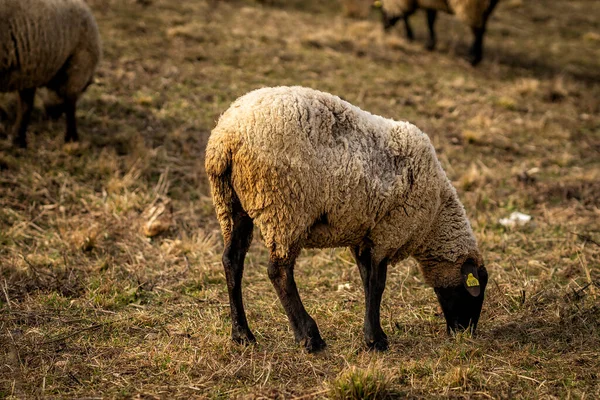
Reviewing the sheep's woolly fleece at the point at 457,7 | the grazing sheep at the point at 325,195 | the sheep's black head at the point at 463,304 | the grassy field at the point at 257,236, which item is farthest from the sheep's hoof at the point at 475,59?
the sheep's black head at the point at 463,304

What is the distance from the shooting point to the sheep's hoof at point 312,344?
4.61 meters

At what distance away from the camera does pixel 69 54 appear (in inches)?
323

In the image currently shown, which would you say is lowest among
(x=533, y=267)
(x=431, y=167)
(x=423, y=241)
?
(x=533, y=267)

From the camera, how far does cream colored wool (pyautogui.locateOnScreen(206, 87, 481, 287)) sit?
172 inches

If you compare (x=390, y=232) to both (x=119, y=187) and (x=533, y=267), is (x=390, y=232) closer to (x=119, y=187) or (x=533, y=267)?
(x=533, y=267)

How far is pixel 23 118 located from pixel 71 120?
1.93 feet

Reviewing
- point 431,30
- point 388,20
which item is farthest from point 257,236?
point 388,20

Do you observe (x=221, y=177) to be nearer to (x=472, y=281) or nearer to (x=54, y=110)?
(x=472, y=281)

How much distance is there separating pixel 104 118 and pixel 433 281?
19.1 ft

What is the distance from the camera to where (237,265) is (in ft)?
15.5

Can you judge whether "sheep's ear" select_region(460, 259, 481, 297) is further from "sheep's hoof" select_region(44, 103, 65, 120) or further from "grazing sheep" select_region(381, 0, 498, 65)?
"grazing sheep" select_region(381, 0, 498, 65)

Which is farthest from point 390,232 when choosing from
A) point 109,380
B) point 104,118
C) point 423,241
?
point 104,118

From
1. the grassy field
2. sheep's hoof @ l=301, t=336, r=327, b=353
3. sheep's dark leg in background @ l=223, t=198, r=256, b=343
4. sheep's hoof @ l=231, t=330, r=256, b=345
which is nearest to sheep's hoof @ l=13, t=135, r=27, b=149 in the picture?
the grassy field

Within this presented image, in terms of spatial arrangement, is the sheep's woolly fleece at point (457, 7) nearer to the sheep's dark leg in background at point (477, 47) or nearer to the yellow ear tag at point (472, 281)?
the sheep's dark leg in background at point (477, 47)
